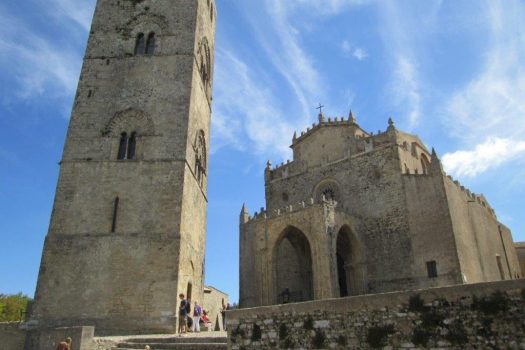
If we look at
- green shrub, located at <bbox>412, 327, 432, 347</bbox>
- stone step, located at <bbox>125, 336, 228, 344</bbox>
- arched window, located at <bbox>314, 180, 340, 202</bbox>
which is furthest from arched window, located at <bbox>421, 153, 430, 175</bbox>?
green shrub, located at <bbox>412, 327, 432, 347</bbox>

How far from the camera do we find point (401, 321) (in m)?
6.88

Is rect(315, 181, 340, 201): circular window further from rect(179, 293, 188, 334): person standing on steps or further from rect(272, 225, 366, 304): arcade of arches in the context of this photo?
rect(179, 293, 188, 334): person standing on steps

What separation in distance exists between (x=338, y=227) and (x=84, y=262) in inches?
448

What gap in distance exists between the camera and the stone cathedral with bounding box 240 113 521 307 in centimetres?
1958

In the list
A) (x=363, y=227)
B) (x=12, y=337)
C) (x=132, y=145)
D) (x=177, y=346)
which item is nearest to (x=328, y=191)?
(x=363, y=227)

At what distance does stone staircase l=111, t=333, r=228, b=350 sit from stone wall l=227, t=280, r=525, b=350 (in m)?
1.14

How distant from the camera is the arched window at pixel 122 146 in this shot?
1698cm

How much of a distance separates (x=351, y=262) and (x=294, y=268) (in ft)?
12.2

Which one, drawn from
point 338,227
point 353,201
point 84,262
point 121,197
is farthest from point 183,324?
point 353,201

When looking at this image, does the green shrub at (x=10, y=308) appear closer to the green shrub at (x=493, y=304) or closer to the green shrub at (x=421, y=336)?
the green shrub at (x=421, y=336)

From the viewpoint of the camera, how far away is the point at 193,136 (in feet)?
58.6

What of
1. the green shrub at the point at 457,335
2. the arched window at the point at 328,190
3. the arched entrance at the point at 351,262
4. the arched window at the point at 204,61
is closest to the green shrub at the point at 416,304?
the green shrub at the point at 457,335

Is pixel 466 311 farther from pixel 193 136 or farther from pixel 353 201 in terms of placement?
pixel 353 201

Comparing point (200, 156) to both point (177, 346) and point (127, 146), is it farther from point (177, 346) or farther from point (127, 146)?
point (177, 346)
